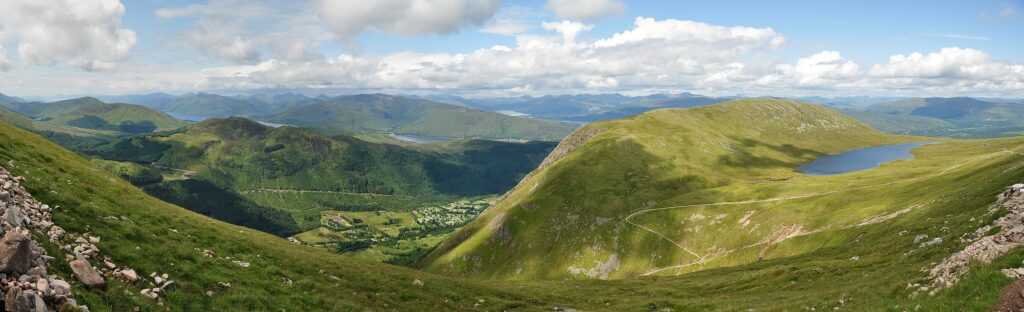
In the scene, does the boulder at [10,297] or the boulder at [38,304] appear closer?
the boulder at [10,297]

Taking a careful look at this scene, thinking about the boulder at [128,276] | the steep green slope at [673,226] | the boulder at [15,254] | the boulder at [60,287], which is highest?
the boulder at [15,254]

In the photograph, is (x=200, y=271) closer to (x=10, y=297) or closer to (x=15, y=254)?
(x=15, y=254)

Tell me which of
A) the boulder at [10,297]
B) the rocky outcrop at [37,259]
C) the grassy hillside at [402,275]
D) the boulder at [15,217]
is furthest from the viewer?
the grassy hillside at [402,275]

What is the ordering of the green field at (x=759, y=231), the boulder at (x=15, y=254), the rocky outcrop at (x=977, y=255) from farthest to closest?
1. the green field at (x=759, y=231)
2. the rocky outcrop at (x=977, y=255)
3. the boulder at (x=15, y=254)

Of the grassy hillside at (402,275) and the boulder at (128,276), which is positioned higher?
the boulder at (128,276)

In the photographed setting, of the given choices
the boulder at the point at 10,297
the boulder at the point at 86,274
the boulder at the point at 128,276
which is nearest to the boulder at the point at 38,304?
the boulder at the point at 10,297

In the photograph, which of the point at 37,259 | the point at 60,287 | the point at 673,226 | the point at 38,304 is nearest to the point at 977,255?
the point at 38,304

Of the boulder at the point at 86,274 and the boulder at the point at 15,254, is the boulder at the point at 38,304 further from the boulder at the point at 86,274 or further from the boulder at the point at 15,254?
the boulder at the point at 86,274
